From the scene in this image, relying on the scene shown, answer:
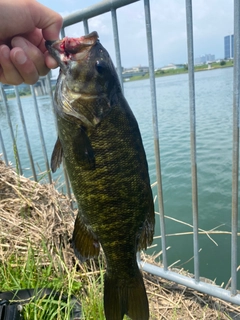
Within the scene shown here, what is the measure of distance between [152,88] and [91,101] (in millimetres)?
1057

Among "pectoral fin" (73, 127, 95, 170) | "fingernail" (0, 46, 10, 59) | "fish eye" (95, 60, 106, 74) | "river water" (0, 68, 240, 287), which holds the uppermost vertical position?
"fingernail" (0, 46, 10, 59)

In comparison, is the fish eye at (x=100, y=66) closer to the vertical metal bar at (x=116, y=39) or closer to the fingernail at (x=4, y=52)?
the fingernail at (x=4, y=52)

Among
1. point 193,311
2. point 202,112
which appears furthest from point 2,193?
point 202,112

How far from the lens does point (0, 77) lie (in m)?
1.60

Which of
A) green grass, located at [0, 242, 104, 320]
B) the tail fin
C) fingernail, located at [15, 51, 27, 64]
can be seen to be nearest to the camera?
fingernail, located at [15, 51, 27, 64]

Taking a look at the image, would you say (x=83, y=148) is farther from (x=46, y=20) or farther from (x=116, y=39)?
(x=116, y=39)

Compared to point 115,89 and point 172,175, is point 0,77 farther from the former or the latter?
point 172,175

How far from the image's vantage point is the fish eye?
1219 millimetres

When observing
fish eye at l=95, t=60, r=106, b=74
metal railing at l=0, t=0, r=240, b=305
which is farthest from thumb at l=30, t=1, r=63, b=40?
metal railing at l=0, t=0, r=240, b=305

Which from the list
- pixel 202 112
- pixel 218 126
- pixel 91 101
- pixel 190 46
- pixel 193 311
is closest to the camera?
pixel 91 101

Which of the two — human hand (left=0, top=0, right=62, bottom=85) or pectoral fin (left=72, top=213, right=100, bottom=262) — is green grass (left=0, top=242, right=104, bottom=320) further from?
human hand (left=0, top=0, right=62, bottom=85)

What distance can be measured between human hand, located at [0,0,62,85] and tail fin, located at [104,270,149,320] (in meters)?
1.07

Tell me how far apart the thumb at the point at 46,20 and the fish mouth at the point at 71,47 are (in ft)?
0.86

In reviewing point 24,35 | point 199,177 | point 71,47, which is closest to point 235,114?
point 71,47
